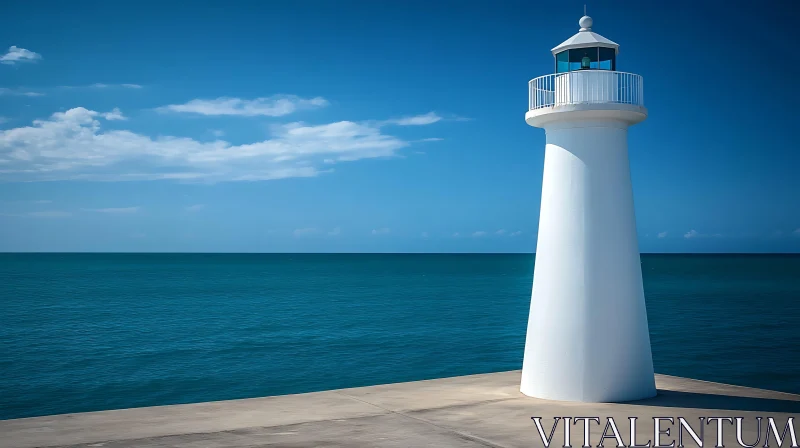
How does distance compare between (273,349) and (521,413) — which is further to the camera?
(273,349)

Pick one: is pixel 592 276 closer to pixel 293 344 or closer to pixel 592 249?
pixel 592 249

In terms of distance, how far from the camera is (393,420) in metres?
10.3

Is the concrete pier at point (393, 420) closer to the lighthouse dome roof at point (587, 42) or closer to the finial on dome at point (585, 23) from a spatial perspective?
the lighthouse dome roof at point (587, 42)

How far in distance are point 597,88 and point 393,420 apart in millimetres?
6393

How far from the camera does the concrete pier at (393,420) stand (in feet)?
30.0

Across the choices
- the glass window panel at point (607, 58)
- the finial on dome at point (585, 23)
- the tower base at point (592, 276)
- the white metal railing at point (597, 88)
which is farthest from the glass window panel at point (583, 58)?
the tower base at point (592, 276)

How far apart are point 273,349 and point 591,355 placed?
2354 cm

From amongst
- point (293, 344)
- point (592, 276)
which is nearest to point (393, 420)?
point (592, 276)

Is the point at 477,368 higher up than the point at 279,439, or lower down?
lower down

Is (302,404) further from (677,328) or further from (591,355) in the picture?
(677,328)

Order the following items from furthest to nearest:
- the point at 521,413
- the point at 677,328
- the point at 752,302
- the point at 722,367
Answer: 1. the point at 752,302
2. the point at 677,328
3. the point at 722,367
4. the point at 521,413

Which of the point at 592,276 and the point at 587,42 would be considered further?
the point at 587,42

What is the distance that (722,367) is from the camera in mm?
27922

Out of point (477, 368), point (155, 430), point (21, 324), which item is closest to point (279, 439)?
point (155, 430)
